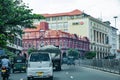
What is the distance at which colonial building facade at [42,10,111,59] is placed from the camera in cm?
13050

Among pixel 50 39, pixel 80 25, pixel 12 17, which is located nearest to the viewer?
pixel 12 17

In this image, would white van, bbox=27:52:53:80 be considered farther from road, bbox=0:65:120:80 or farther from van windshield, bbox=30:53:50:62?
road, bbox=0:65:120:80

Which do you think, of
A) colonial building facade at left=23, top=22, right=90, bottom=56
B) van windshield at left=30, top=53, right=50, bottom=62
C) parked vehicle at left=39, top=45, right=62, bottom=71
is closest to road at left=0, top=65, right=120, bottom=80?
van windshield at left=30, top=53, right=50, bottom=62

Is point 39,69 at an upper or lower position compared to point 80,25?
lower

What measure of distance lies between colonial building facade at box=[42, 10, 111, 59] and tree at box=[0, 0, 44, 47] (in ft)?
311

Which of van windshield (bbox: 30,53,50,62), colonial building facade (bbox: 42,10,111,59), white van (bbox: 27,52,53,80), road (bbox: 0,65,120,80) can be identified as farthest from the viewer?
colonial building facade (bbox: 42,10,111,59)

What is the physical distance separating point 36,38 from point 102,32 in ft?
145

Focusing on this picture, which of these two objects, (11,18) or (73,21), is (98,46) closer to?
(73,21)

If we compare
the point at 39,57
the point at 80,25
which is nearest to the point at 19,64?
the point at 39,57

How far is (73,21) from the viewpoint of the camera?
132m

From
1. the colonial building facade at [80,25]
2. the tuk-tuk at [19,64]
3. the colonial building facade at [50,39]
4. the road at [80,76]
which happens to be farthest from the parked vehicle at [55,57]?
the colonial building facade at [80,25]

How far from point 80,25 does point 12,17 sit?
324 ft

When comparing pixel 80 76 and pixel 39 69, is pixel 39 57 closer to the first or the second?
pixel 39 69

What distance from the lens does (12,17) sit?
32688 mm
